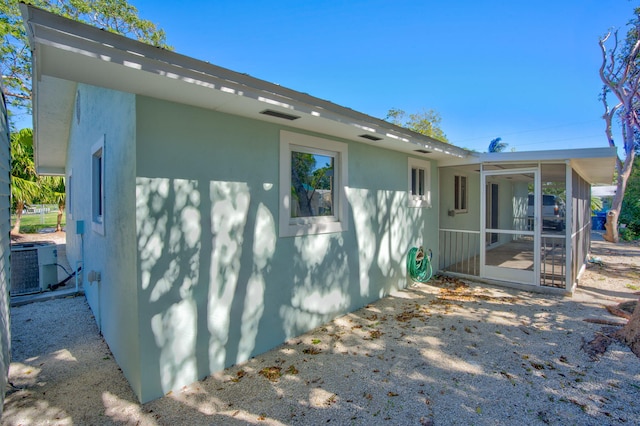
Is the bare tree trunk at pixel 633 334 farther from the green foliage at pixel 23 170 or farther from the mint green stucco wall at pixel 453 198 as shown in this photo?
the green foliage at pixel 23 170

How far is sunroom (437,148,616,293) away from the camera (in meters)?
6.08

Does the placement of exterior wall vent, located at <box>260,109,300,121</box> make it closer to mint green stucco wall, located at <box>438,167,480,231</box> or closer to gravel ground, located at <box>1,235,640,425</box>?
gravel ground, located at <box>1,235,640,425</box>

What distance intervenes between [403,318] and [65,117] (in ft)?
27.1

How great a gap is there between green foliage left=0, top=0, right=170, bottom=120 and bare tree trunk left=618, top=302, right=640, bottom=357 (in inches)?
555

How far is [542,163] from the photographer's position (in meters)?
6.33

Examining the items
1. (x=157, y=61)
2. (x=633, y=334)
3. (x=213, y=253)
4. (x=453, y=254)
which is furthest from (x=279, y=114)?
(x=453, y=254)

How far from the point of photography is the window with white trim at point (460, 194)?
29.5 ft

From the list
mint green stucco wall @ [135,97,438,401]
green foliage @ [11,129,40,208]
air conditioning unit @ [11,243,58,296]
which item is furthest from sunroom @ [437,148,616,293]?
green foliage @ [11,129,40,208]

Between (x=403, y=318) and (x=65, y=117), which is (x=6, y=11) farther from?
(x=403, y=318)

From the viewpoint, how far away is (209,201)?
3250mm

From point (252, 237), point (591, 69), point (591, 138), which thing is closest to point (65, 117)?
point (252, 237)

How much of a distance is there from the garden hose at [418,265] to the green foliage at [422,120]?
2099cm

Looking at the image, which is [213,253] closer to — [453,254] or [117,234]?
[117,234]

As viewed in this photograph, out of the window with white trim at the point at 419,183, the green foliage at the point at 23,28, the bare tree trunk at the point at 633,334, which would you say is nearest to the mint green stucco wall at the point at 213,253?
the window with white trim at the point at 419,183
